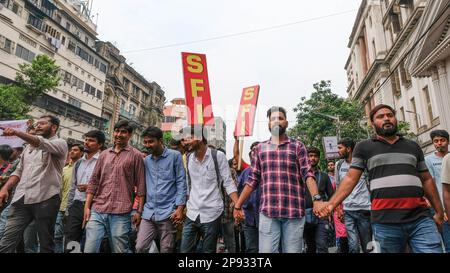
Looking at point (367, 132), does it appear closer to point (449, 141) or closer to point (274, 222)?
point (449, 141)

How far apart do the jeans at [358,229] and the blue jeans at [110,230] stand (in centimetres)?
334

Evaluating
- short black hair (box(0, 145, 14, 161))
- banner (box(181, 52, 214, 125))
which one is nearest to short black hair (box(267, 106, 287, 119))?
banner (box(181, 52, 214, 125))

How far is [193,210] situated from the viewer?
3.67 m

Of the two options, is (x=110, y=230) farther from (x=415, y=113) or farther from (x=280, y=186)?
(x=415, y=113)

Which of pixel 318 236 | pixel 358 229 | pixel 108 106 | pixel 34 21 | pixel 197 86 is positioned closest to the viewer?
pixel 358 229

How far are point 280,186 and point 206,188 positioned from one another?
944 millimetres

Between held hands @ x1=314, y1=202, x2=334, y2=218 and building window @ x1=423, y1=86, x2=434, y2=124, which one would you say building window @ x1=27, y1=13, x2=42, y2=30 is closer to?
building window @ x1=423, y1=86, x2=434, y2=124

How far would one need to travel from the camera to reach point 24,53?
2692cm

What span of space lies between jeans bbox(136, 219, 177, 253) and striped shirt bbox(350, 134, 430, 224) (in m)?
2.23

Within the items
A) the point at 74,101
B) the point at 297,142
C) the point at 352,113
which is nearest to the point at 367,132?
the point at 352,113

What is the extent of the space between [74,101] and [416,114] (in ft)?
104

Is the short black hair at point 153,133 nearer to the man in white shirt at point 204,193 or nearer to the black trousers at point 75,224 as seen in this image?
the man in white shirt at point 204,193

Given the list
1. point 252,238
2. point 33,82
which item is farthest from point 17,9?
point 252,238

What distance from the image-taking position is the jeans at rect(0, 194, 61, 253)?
143 inches
